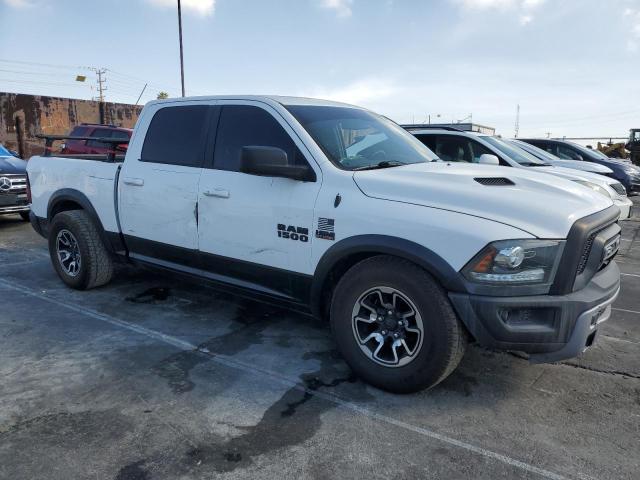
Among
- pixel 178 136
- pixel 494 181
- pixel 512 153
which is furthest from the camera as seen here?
pixel 512 153

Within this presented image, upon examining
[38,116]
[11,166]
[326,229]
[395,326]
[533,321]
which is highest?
[38,116]

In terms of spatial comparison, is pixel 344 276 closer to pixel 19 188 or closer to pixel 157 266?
pixel 157 266

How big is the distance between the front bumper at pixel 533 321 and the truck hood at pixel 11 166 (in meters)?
8.71

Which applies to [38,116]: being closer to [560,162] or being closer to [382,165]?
[560,162]

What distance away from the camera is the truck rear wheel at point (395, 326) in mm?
2891

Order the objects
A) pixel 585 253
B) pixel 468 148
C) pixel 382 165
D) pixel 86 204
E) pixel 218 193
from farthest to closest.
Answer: pixel 468 148 < pixel 86 204 < pixel 218 193 < pixel 382 165 < pixel 585 253

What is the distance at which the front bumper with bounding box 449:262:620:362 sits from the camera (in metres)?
2.74

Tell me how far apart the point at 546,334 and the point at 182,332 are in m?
2.73

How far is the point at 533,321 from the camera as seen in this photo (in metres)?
2.79

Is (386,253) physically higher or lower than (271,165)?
lower

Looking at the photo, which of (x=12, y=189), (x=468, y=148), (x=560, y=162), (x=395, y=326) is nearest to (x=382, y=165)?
(x=395, y=326)

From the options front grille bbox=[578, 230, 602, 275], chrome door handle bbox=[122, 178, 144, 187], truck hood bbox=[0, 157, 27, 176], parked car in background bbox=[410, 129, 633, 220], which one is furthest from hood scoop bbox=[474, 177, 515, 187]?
truck hood bbox=[0, 157, 27, 176]

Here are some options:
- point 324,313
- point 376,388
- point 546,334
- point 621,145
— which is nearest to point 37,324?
point 324,313

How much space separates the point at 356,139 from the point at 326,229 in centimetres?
93
